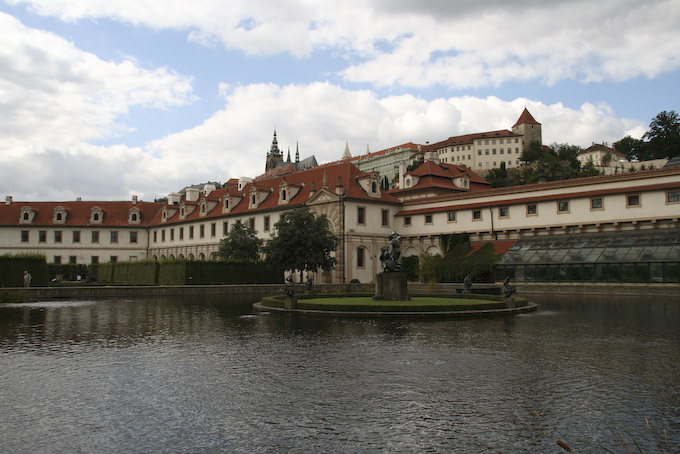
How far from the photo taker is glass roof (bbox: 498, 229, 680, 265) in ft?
130

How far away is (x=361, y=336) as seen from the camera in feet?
55.7

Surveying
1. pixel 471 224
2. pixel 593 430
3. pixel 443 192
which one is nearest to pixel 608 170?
pixel 443 192

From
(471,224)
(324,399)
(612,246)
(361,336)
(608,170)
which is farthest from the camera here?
(608,170)

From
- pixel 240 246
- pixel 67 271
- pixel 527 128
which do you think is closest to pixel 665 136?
pixel 527 128

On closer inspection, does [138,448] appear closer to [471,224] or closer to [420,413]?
[420,413]

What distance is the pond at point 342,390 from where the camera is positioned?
7391 millimetres

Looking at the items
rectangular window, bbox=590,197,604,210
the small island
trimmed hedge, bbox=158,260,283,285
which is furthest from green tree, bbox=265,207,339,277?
rectangular window, bbox=590,197,604,210

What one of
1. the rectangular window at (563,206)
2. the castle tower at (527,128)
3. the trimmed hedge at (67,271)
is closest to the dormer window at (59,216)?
the trimmed hedge at (67,271)

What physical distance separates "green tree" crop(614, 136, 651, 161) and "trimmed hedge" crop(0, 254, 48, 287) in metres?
117

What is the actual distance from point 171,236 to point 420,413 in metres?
77.5

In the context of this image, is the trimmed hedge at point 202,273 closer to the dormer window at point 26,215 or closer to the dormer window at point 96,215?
the dormer window at point 96,215

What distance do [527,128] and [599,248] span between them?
392ft

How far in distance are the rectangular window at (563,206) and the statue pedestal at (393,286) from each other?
1049 inches

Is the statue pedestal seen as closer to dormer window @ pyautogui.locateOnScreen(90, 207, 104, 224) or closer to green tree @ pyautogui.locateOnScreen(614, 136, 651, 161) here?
dormer window @ pyautogui.locateOnScreen(90, 207, 104, 224)
